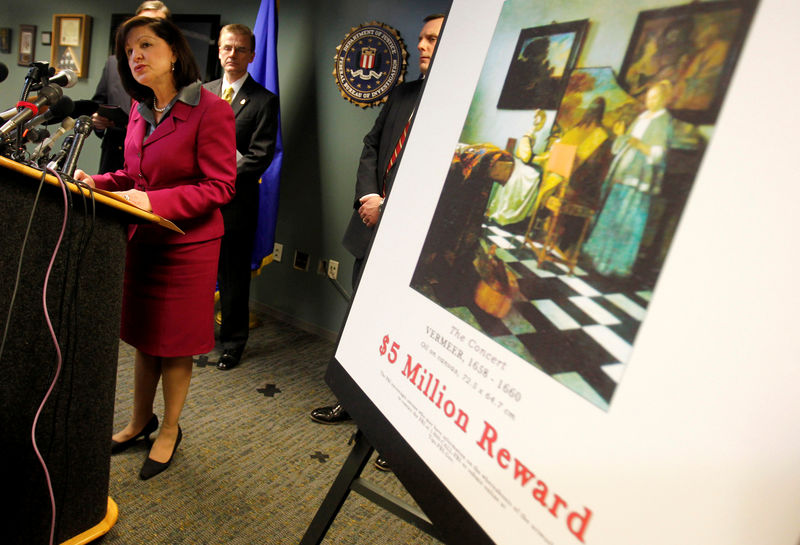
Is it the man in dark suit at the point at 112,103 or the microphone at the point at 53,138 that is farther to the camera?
the man in dark suit at the point at 112,103

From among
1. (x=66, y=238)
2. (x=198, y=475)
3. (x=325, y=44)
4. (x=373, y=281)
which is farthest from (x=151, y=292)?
(x=325, y=44)

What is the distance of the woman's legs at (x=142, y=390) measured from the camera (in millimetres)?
1539

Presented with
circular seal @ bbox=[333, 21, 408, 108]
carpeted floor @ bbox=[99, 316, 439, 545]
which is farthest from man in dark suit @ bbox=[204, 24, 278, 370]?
circular seal @ bbox=[333, 21, 408, 108]

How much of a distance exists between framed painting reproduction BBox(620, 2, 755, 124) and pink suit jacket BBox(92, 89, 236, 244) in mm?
1187

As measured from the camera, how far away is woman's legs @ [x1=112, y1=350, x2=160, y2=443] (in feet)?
5.05

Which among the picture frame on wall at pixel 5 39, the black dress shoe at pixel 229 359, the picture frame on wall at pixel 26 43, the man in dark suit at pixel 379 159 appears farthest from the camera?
the picture frame on wall at pixel 5 39

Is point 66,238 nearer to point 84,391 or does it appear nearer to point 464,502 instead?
point 84,391

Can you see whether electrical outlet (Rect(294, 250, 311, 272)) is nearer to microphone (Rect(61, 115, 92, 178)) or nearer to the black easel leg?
microphone (Rect(61, 115, 92, 178))

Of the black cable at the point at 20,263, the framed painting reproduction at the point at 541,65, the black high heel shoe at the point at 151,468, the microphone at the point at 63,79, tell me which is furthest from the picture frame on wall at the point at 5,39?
the framed painting reproduction at the point at 541,65

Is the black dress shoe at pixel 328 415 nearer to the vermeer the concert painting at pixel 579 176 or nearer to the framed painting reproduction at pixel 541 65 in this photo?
the vermeer the concert painting at pixel 579 176

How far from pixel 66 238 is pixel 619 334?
1.06m

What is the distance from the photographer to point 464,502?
1.59 ft

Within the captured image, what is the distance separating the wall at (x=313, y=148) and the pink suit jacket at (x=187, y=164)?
1376 millimetres

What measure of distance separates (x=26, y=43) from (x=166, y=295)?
4.00 metres
